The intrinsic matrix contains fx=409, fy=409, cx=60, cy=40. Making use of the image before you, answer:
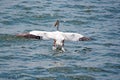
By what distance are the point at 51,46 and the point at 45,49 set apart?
0.81m

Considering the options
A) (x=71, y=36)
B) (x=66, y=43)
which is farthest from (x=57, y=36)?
(x=66, y=43)

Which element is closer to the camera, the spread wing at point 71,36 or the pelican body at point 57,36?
the pelican body at point 57,36

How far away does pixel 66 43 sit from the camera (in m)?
28.6

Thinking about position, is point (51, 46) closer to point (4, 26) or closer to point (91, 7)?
point (4, 26)

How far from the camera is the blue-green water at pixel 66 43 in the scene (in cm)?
2269

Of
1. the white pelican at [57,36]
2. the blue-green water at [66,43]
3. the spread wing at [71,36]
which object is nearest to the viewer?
the blue-green water at [66,43]

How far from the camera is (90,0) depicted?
1663 inches

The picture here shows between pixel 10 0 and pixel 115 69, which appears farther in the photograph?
pixel 10 0

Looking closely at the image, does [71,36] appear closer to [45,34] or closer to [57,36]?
[57,36]

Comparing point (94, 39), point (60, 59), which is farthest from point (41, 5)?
point (60, 59)

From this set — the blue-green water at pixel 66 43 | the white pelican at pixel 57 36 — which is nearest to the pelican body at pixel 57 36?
the white pelican at pixel 57 36

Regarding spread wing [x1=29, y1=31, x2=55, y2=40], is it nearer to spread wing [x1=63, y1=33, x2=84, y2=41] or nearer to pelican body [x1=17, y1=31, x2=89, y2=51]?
pelican body [x1=17, y1=31, x2=89, y2=51]

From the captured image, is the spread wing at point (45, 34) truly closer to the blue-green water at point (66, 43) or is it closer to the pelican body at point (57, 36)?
the pelican body at point (57, 36)

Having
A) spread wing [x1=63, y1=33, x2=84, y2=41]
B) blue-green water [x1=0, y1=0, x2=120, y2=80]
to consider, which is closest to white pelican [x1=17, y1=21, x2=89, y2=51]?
spread wing [x1=63, y1=33, x2=84, y2=41]
